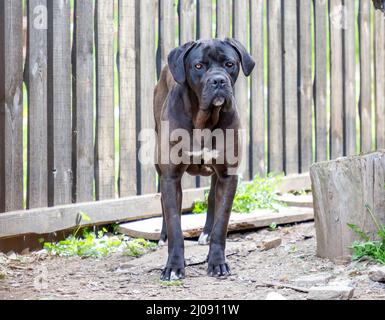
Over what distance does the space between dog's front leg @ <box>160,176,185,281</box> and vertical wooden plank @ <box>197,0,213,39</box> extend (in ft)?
6.88

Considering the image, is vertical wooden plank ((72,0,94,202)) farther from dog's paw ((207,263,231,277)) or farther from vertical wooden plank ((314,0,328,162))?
vertical wooden plank ((314,0,328,162))

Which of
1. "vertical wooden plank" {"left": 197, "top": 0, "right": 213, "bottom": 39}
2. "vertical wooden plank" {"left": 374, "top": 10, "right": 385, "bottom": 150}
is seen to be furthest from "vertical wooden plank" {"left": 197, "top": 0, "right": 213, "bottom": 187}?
"vertical wooden plank" {"left": 374, "top": 10, "right": 385, "bottom": 150}

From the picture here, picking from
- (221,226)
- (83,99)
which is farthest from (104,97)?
(221,226)

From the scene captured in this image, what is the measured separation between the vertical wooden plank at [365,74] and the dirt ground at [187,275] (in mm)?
2759

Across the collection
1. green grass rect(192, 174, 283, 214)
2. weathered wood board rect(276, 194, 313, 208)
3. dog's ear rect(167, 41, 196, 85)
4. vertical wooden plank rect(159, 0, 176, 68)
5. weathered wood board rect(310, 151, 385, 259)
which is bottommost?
weathered wood board rect(276, 194, 313, 208)

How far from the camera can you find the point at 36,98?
228 inches

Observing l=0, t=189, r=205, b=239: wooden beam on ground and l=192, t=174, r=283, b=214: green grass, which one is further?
l=192, t=174, r=283, b=214: green grass

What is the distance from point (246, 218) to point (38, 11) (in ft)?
7.95

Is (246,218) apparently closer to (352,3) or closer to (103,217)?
(103,217)

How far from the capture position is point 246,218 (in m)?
6.55

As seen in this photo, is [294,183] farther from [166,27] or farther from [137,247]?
[137,247]

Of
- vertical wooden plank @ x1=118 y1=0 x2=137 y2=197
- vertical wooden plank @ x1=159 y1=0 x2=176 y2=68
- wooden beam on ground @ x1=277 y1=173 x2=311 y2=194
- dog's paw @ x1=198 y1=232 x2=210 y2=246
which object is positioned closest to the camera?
dog's paw @ x1=198 y1=232 x2=210 y2=246

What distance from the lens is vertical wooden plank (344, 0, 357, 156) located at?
27.2 feet
